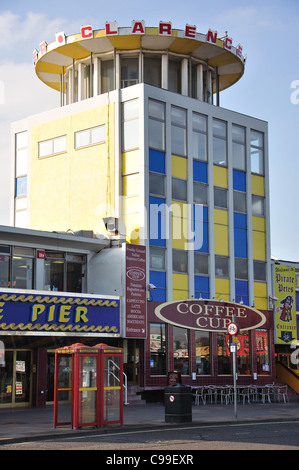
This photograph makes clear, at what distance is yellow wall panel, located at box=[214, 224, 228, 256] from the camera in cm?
3747

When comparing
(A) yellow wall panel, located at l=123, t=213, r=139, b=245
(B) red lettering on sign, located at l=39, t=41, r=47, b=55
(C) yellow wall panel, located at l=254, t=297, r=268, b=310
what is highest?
(B) red lettering on sign, located at l=39, t=41, r=47, b=55

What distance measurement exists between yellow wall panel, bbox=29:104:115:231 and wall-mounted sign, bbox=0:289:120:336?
5513mm

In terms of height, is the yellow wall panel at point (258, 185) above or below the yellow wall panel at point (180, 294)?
above

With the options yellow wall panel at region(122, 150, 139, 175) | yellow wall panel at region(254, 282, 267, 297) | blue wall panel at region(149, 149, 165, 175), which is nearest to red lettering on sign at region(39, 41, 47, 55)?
yellow wall panel at region(122, 150, 139, 175)

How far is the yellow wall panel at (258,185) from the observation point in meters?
39.8

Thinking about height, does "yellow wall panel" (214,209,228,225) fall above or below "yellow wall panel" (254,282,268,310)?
above

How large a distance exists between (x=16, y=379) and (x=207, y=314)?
10.4 metres

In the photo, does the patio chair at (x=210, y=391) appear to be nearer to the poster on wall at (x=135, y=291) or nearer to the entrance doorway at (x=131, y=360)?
the entrance doorway at (x=131, y=360)

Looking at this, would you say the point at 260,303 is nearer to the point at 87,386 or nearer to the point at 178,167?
the point at 178,167

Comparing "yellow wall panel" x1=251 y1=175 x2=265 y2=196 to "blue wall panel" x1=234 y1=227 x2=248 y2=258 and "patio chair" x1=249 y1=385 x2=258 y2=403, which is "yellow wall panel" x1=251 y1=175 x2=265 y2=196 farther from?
"patio chair" x1=249 y1=385 x2=258 y2=403

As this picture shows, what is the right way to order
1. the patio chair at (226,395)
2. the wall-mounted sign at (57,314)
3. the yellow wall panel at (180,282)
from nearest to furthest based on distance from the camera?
1. the wall-mounted sign at (57,314)
2. the patio chair at (226,395)
3. the yellow wall panel at (180,282)

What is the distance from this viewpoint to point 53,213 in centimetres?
3734

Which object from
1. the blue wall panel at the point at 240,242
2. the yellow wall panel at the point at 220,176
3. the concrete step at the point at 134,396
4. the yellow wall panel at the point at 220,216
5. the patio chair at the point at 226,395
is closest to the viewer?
the concrete step at the point at 134,396

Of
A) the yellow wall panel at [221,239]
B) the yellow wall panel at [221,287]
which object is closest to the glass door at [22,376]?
the yellow wall panel at [221,287]
